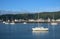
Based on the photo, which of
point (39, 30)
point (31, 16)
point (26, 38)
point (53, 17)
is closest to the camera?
point (26, 38)

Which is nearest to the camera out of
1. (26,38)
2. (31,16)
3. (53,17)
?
(26,38)

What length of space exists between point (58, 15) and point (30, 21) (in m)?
27.1

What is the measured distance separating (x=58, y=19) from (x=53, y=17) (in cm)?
602

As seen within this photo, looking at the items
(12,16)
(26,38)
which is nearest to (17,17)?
(12,16)

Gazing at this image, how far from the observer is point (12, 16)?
628ft

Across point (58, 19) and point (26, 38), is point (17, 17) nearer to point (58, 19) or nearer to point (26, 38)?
point (58, 19)

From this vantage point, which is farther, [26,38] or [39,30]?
[39,30]

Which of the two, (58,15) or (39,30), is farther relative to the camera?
(58,15)

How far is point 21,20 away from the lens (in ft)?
625

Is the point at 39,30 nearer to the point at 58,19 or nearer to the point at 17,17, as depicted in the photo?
the point at 58,19

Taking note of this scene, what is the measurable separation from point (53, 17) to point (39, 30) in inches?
4336

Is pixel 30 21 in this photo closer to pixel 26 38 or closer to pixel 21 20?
pixel 21 20

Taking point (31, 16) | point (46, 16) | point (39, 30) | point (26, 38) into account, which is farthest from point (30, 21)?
point (26, 38)

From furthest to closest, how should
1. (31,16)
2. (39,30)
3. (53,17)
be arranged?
(31,16) → (53,17) → (39,30)
